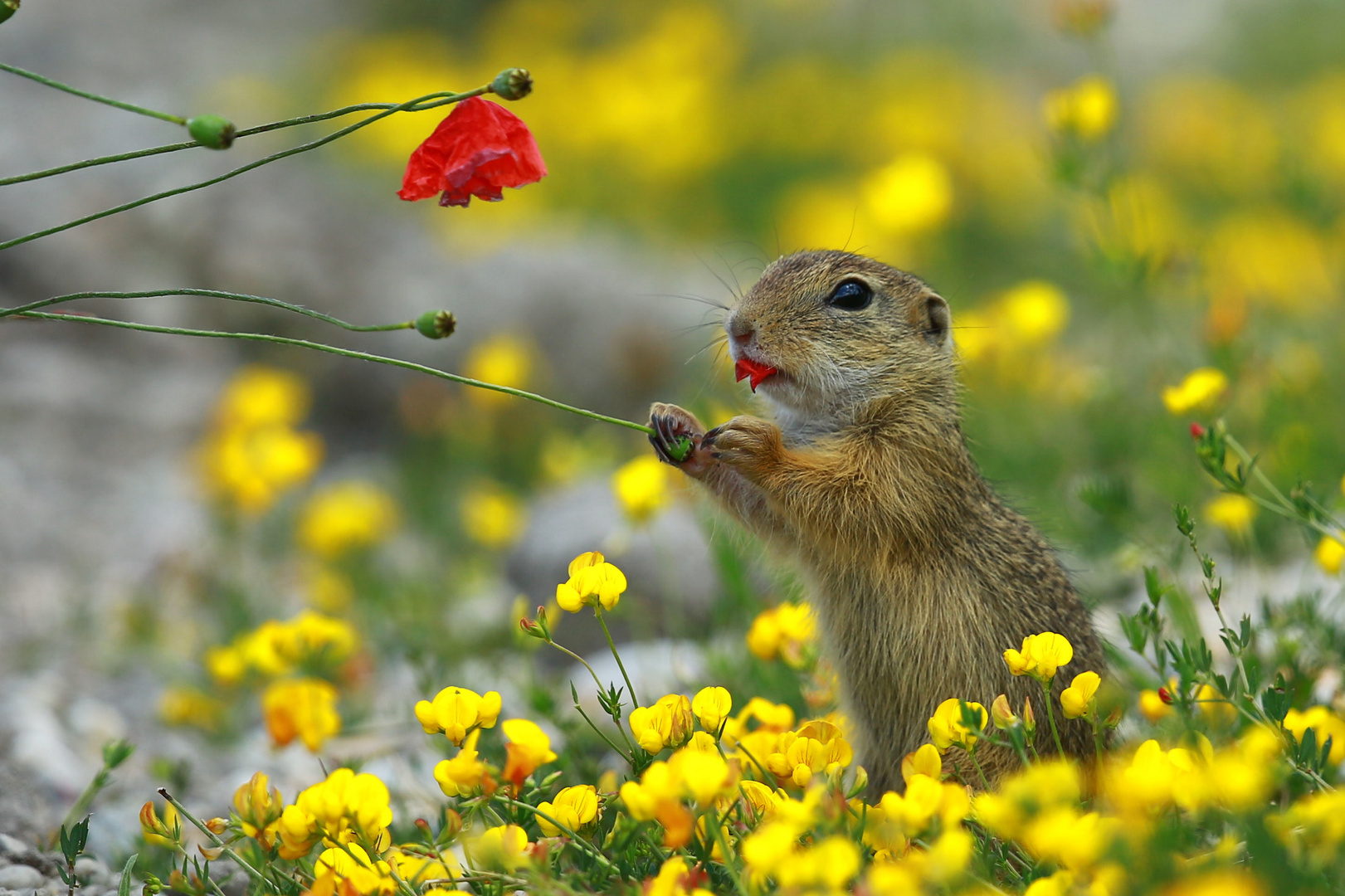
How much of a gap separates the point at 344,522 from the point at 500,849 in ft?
12.7

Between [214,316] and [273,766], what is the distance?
5112mm

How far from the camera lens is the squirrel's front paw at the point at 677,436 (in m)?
3.14

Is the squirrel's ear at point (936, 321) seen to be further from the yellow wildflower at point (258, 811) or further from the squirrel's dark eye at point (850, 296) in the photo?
the yellow wildflower at point (258, 811)

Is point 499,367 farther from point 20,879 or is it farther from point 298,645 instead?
point 20,879

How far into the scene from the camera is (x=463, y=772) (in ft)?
7.24

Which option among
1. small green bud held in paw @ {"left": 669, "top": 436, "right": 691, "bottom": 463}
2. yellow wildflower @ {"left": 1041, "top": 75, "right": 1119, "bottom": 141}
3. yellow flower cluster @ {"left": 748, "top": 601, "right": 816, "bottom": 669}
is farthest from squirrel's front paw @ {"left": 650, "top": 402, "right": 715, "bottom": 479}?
yellow wildflower @ {"left": 1041, "top": 75, "right": 1119, "bottom": 141}

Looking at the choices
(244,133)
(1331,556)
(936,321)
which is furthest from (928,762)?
(936,321)

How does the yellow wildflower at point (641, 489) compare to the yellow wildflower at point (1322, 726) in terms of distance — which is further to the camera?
the yellow wildflower at point (641, 489)

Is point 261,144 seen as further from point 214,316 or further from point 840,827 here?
point 840,827

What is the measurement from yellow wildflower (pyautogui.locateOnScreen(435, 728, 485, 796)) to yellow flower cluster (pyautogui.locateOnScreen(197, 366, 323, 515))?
140 inches

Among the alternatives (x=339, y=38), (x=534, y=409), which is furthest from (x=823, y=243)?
(x=339, y=38)

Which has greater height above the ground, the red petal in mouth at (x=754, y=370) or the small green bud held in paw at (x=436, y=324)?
the red petal in mouth at (x=754, y=370)

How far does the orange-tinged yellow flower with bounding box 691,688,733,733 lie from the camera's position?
2.45 meters

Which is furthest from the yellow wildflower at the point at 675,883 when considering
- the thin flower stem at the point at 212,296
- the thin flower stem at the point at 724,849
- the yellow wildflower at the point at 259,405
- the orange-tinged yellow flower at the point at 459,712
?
the yellow wildflower at the point at 259,405
